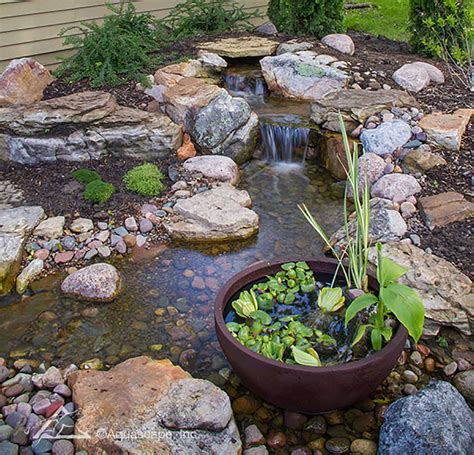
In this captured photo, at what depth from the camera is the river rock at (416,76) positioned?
5.39 meters

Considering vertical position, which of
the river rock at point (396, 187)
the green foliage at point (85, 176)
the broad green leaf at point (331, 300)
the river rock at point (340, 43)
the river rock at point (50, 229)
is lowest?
the river rock at point (396, 187)

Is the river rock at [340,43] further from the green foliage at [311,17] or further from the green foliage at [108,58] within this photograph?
the green foliage at [108,58]

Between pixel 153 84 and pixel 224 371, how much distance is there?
3.25 meters

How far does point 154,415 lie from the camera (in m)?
2.36

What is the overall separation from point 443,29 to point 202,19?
278 centimetres

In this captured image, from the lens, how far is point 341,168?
472 cm

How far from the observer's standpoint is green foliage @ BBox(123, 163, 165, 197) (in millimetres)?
4262

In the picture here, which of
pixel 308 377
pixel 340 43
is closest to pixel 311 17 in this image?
pixel 340 43

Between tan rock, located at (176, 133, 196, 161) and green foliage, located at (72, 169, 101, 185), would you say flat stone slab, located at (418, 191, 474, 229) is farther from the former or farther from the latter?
green foliage, located at (72, 169, 101, 185)

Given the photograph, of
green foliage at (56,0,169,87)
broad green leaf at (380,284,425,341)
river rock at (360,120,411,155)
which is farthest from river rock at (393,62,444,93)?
broad green leaf at (380,284,425,341)

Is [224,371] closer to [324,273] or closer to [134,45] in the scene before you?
[324,273]

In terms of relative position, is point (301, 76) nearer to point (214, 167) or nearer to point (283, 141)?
point (283, 141)

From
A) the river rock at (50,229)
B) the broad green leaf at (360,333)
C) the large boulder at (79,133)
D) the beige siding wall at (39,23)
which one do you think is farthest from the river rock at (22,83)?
the broad green leaf at (360,333)

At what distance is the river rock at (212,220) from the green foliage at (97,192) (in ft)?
1.67
